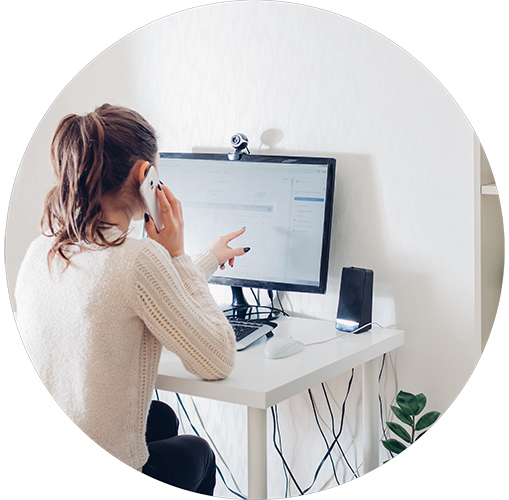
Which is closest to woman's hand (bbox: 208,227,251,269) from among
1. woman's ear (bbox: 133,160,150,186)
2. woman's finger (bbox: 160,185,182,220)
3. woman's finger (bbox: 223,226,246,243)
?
woman's finger (bbox: 223,226,246,243)

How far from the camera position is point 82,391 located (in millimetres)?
845

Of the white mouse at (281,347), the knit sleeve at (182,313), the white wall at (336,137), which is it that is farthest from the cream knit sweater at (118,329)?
the white wall at (336,137)

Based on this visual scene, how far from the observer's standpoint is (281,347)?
0.94 meters

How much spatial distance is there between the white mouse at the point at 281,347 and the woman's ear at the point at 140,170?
0.35 meters

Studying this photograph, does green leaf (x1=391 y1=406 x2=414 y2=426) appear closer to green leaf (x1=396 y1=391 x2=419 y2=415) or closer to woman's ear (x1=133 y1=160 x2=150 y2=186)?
green leaf (x1=396 y1=391 x2=419 y2=415)

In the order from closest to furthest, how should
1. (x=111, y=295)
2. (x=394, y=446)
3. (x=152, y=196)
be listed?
(x=111, y=295), (x=152, y=196), (x=394, y=446)

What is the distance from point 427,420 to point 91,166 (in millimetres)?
702

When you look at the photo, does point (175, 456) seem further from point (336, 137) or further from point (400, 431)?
point (336, 137)

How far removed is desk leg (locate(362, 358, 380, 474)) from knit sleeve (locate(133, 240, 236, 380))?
0.92ft

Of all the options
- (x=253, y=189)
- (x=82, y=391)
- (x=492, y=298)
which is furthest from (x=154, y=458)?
(x=492, y=298)

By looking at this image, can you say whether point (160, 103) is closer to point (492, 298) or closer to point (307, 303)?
point (307, 303)

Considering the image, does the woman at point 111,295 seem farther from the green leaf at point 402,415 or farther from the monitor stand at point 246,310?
the green leaf at point 402,415

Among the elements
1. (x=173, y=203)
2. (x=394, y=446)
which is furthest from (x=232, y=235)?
(x=394, y=446)

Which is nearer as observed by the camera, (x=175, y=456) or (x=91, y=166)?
(x=91, y=166)
